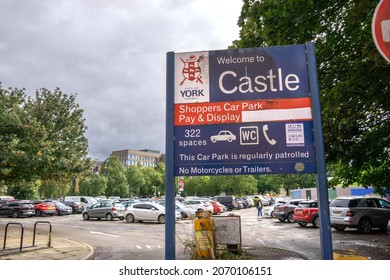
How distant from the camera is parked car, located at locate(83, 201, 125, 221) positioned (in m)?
26.1

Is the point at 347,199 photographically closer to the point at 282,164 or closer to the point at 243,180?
the point at 282,164

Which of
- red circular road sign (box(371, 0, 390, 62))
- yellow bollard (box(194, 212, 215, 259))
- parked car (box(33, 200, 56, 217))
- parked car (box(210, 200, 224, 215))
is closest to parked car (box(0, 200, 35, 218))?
parked car (box(33, 200, 56, 217))

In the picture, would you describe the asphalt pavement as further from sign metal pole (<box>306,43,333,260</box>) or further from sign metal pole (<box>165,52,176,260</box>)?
sign metal pole (<box>306,43,333,260</box>)

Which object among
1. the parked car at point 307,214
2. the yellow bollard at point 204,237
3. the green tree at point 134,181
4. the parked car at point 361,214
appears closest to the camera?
the yellow bollard at point 204,237

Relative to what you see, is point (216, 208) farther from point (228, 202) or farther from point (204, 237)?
point (204, 237)

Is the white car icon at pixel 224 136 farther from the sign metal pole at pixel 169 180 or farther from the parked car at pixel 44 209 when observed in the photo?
the parked car at pixel 44 209

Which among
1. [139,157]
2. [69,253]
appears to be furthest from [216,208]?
[139,157]

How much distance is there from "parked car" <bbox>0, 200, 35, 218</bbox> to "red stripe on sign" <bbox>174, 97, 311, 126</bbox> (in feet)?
98.4

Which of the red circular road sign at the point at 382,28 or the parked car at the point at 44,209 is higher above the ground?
the red circular road sign at the point at 382,28

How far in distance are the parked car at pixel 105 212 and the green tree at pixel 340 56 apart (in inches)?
696

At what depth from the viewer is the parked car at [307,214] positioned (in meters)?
19.0

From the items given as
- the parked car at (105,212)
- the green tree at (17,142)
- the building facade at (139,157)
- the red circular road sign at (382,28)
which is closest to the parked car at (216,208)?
the parked car at (105,212)
